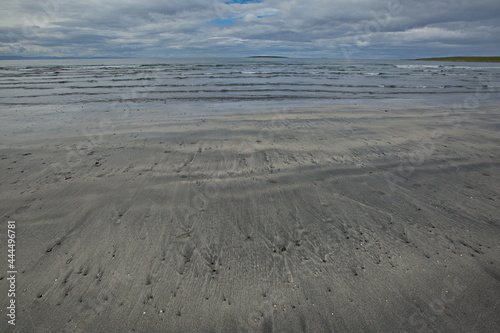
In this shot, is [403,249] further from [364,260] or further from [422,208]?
[422,208]

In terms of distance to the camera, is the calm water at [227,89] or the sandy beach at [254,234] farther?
the calm water at [227,89]

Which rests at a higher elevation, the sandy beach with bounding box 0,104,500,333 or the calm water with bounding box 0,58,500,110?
the calm water with bounding box 0,58,500,110

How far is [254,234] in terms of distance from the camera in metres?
3.87

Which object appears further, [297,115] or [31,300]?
[297,115]

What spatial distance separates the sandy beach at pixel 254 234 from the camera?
8.90ft

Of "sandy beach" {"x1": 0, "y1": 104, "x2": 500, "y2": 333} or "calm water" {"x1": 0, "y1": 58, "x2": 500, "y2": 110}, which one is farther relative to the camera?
"calm water" {"x1": 0, "y1": 58, "x2": 500, "y2": 110}

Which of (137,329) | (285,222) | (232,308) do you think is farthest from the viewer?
(285,222)

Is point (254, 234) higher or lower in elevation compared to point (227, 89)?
lower

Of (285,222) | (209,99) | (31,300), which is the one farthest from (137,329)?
(209,99)

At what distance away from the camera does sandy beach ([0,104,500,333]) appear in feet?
8.90

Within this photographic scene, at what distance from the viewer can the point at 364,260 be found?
11.1 ft

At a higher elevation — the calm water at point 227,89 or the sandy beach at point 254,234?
the calm water at point 227,89

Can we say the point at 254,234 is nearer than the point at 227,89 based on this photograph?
Yes

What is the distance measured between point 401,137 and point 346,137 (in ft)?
5.84
